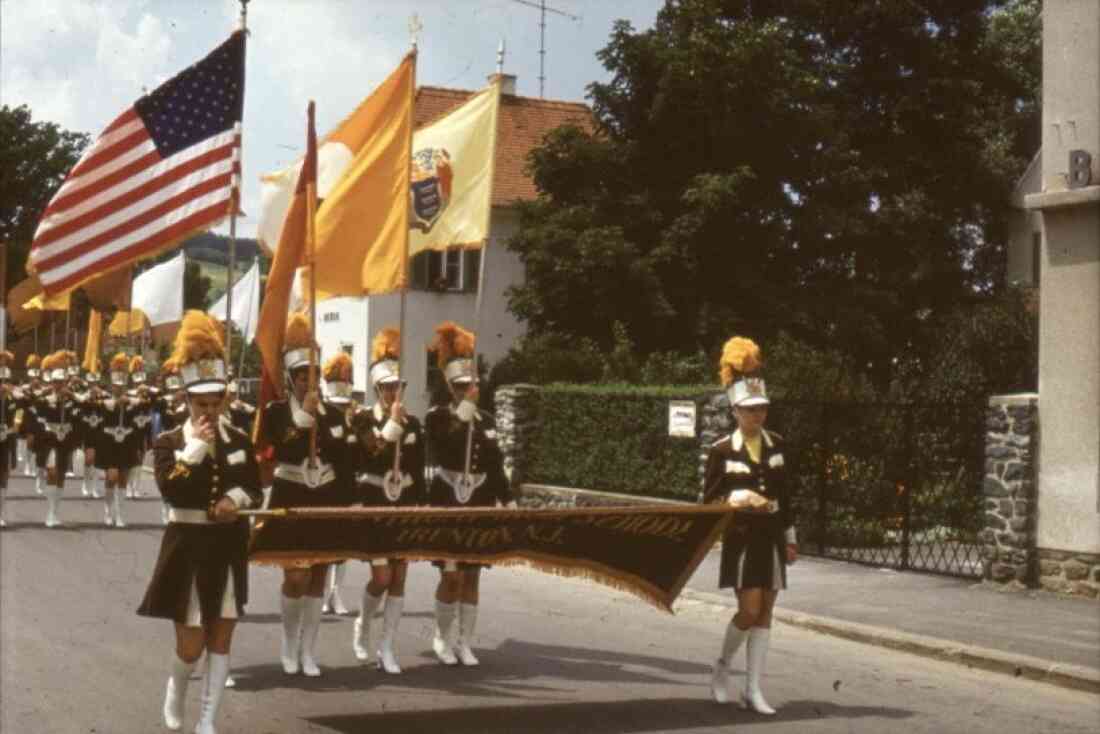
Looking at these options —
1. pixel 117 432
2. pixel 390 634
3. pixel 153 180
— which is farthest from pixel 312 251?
pixel 117 432

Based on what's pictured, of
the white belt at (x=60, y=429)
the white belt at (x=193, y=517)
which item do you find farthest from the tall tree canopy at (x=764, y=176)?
the white belt at (x=193, y=517)

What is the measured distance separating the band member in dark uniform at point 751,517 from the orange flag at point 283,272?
257 cm

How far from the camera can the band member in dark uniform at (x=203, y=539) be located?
8.20 metres

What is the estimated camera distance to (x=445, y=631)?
11.2 meters

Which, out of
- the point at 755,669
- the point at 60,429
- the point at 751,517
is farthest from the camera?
the point at 60,429

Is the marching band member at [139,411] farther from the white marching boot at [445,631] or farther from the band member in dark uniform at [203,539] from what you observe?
the band member in dark uniform at [203,539]

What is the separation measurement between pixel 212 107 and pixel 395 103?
1143mm

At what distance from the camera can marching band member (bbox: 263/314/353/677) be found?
10.3m

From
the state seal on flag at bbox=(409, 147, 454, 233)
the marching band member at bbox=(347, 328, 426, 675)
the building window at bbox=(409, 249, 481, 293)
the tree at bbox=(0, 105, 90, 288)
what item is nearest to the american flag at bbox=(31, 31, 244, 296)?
the state seal on flag at bbox=(409, 147, 454, 233)

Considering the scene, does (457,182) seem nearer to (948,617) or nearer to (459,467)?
(459,467)

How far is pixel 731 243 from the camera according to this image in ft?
108

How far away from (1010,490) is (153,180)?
30.4ft

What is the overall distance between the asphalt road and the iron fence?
13.6ft

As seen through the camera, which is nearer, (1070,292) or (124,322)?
(1070,292)
